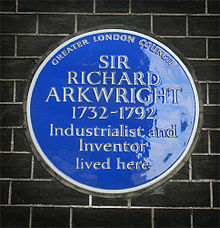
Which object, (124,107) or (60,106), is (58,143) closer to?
(60,106)

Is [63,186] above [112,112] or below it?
below

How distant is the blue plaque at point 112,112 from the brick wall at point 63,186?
130mm

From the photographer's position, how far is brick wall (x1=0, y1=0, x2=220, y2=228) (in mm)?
3043

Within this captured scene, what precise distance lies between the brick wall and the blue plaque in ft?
0.42

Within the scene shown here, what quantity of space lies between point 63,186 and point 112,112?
0.94 meters

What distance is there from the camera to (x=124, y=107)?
3166mm

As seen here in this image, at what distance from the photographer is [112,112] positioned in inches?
124

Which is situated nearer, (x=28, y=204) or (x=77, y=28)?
(x=28, y=204)

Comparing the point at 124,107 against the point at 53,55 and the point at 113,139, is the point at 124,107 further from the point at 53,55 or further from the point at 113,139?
the point at 53,55

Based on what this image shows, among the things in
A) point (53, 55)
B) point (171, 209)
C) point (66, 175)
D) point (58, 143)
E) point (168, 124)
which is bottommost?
point (171, 209)

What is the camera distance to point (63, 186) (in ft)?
10.1

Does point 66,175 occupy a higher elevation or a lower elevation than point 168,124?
lower

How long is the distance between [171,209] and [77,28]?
87.5 inches

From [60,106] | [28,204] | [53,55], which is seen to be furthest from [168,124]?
[28,204]
